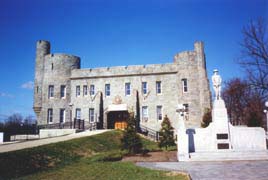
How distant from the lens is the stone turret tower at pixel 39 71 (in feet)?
104

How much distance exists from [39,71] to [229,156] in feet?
89.2

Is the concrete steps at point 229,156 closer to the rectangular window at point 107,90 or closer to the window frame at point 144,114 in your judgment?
the window frame at point 144,114

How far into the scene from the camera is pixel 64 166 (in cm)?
1202

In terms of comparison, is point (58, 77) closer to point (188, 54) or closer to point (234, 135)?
point (188, 54)

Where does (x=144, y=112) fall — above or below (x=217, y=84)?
below

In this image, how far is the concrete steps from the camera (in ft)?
40.3

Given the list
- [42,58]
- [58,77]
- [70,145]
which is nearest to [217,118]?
[70,145]

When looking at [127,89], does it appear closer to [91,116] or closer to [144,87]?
[144,87]

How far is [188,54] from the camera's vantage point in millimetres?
28016

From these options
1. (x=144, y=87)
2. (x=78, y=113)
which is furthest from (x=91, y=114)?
(x=144, y=87)

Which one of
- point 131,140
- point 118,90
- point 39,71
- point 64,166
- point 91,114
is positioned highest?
point 39,71

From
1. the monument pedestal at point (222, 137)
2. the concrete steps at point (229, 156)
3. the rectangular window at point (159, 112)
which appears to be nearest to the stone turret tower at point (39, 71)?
the rectangular window at point (159, 112)

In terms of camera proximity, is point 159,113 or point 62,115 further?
point 62,115

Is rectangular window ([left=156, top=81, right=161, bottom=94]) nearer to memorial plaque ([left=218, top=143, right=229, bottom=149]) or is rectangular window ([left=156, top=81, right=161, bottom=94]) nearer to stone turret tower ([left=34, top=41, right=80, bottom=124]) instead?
stone turret tower ([left=34, top=41, right=80, bottom=124])
